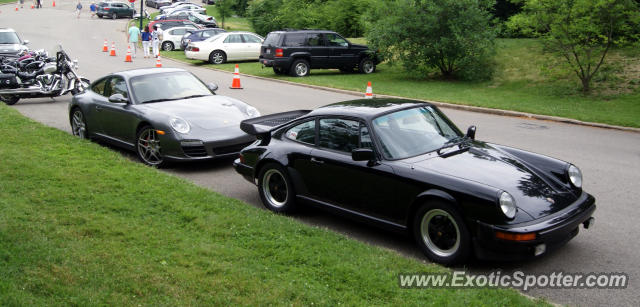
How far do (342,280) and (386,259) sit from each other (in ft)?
1.96

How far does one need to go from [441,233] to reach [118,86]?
23.4ft

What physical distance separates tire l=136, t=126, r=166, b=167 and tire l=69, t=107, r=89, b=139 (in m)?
1.91

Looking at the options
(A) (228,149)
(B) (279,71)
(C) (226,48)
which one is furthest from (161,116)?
(C) (226,48)

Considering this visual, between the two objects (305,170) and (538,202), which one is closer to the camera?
(538,202)

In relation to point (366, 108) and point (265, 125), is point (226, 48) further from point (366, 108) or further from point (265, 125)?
point (366, 108)

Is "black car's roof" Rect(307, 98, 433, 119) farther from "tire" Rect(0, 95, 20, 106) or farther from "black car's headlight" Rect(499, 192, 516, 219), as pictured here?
"tire" Rect(0, 95, 20, 106)

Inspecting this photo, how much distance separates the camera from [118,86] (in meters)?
10.5

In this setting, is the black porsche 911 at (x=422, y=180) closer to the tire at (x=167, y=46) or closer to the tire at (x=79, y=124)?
the tire at (x=79, y=124)

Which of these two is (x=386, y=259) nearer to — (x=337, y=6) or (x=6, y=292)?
(x=6, y=292)

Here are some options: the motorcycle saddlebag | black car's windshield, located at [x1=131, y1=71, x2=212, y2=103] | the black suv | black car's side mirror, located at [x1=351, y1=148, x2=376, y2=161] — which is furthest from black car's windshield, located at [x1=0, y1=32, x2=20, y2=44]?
black car's side mirror, located at [x1=351, y1=148, x2=376, y2=161]

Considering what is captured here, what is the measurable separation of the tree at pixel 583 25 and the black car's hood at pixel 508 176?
1228 centimetres

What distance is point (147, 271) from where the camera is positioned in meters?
4.93

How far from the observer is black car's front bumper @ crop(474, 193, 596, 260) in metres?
5.09

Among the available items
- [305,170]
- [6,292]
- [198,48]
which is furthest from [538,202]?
[198,48]
